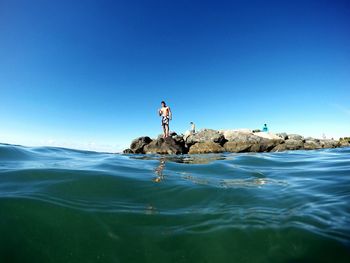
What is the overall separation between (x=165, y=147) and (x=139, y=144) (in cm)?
352

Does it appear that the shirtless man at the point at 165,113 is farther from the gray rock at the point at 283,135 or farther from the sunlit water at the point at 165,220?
the gray rock at the point at 283,135

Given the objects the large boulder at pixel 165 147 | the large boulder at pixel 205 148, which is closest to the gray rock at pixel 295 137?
the large boulder at pixel 205 148

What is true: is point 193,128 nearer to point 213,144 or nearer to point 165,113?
point 213,144

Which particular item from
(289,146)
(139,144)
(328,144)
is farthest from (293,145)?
(139,144)

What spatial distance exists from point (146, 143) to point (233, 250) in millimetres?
20076

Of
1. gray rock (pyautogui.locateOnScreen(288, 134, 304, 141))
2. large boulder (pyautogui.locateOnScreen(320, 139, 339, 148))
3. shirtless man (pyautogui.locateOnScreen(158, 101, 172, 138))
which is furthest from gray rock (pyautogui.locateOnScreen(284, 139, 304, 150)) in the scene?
shirtless man (pyautogui.locateOnScreen(158, 101, 172, 138))

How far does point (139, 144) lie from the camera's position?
2188 centimetres

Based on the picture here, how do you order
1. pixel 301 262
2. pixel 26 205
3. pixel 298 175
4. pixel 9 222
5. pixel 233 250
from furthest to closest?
pixel 298 175 → pixel 26 205 → pixel 9 222 → pixel 233 250 → pixel 301 262

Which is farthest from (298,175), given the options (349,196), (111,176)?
(111,176)

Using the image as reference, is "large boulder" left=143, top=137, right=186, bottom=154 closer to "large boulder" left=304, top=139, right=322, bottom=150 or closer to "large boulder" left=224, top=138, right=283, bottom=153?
"large boulder" left=224, top=138, right=283, bottom=153

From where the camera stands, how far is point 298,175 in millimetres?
5160

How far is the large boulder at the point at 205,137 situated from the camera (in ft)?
75.2

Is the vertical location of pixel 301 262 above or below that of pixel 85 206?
below

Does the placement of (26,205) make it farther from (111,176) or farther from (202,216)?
(202,216)
